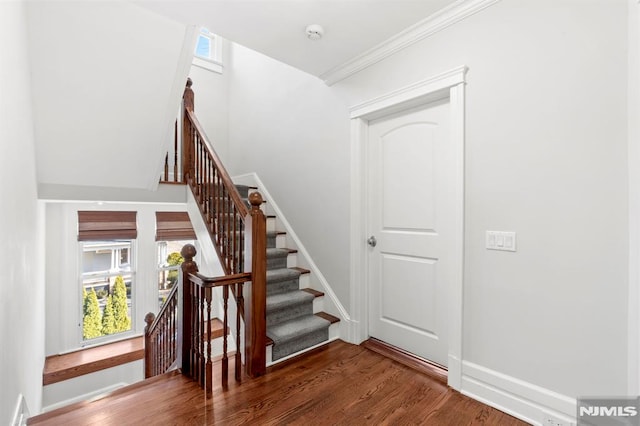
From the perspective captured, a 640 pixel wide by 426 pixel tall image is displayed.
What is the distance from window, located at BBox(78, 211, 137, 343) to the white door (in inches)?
145

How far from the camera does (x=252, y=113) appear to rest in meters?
4.35

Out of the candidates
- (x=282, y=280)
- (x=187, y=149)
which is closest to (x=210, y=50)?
(x=187, y=149)

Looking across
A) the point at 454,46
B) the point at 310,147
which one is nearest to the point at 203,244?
the point at 310,147

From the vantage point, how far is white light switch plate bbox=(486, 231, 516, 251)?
182cm

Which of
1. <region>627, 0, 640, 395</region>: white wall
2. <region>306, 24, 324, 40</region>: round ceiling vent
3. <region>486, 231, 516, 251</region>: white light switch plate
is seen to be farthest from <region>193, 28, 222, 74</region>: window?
<region>627, 0, 640, 395</region>: white wall

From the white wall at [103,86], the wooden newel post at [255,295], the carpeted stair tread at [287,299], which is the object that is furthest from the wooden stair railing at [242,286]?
the white wall at [103,86]

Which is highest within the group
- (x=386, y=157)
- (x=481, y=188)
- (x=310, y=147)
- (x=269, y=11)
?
(x=269, y=11)

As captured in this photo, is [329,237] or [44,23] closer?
[44,23]

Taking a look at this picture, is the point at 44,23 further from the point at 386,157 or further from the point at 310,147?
the point at 386,157

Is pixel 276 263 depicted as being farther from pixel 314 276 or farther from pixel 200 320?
pixel 200 320

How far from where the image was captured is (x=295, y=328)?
2.63 meters

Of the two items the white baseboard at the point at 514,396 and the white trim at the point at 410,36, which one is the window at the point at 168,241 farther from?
the white baseboard at the point at 514,396

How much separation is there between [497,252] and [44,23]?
3.20 meters

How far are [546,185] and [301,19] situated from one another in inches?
73.7
